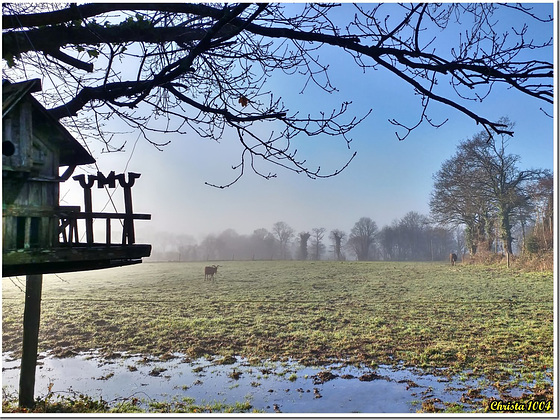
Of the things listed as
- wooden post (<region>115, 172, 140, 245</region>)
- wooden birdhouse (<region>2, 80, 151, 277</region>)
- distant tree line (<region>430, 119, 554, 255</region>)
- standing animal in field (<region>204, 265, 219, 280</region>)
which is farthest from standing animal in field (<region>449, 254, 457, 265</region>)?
wooden birdhouse (<region>2, 80, 151, 277</region>)

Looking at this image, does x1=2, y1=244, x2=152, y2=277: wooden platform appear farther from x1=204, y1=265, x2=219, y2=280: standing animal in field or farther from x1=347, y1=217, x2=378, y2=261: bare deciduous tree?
x1=347, y1=217, x2=378, y2=261: bare deciduous tree

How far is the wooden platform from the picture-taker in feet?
4.88

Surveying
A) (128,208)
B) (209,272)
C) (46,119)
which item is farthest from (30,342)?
(209,272)

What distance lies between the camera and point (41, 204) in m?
1.77

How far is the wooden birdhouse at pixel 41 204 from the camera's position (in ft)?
5.08

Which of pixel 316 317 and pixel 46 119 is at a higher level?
pixel 46 119

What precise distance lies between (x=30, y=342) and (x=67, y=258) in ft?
13.8

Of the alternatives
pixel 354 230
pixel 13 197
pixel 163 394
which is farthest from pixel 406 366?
pixel 354 230

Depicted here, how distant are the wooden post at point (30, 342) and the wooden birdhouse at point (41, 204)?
138 inches

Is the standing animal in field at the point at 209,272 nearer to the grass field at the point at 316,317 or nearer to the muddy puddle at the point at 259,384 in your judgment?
the grass field at the point at 316,317

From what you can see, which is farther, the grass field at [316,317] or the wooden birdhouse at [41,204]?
the grass field at [316,317]

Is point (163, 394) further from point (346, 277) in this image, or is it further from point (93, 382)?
point (346, 277)

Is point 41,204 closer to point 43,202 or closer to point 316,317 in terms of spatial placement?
point 43,202

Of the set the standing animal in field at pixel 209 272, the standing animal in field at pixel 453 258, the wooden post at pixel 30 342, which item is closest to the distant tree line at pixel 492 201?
the standing animal in field at pixel 453 258
